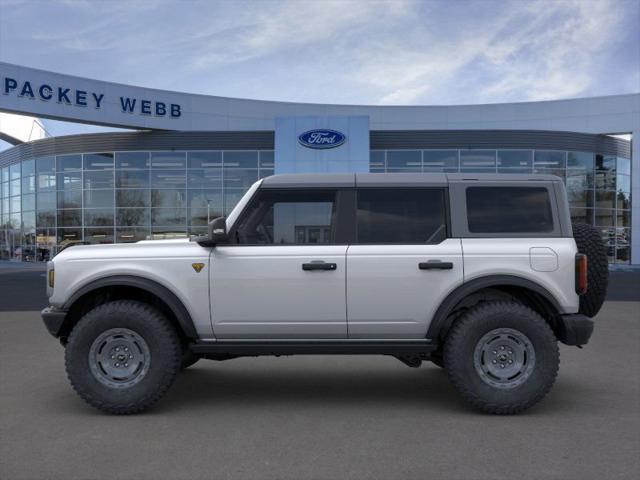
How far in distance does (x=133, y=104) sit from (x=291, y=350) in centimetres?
2397

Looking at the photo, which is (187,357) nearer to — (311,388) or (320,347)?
(311,388)

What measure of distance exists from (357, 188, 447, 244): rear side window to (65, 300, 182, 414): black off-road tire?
1.84 meters

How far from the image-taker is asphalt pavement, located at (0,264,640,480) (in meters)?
3.35

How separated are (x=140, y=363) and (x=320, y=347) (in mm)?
1473

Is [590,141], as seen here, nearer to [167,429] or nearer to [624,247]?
[624,247]

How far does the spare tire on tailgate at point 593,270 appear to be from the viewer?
15.4ft

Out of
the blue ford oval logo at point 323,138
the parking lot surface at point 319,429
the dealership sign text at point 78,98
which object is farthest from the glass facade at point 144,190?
the parking lot surface at point 319,429

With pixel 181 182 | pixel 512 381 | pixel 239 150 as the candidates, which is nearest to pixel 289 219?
pixel 512 381

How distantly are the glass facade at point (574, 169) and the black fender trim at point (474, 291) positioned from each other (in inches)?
835

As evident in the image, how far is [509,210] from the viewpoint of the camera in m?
4.66

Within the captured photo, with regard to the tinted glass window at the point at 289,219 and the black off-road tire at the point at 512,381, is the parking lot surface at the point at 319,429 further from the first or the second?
the tinted glass window at the point at 289,219

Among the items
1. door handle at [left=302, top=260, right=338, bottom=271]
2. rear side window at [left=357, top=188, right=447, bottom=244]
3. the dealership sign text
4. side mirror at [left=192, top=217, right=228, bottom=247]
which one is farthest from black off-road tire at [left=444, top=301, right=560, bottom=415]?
the dealership sign text

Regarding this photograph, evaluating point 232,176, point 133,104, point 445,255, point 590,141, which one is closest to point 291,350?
point 445,255

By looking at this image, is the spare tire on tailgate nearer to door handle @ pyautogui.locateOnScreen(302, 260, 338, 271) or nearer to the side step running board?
the side step running board
